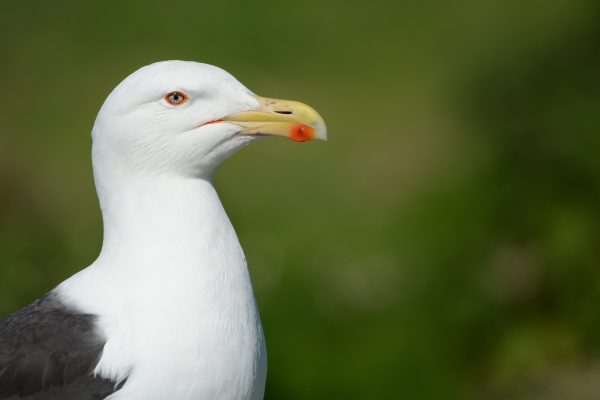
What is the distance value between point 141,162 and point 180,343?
1.29ft

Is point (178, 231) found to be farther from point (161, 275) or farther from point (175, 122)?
point (175, 122)

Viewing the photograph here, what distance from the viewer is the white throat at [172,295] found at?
79.7 inches

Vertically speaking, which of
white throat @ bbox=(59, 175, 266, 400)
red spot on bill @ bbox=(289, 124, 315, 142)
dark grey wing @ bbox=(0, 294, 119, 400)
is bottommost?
dark grey wing @ bbox=(0, 294, 119, 400)

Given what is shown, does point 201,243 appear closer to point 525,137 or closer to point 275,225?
point 525,137

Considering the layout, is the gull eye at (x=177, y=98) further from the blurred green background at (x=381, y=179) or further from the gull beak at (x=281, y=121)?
the blurred green background at (x=381, y=179)

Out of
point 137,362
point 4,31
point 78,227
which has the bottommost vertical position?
point 78,227

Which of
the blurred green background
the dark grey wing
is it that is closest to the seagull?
the dark grey wing

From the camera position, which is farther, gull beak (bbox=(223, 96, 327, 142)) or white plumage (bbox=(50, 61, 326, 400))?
gull beak (bbox=(223, 96, 327, 142))

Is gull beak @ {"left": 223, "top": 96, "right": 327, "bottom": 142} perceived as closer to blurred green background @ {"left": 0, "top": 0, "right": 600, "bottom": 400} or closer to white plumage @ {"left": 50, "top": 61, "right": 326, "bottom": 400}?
white plumage @ {"left": 50, "top": 61, "right": 326, "bottom": 400}

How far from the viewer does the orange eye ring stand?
2119 millimetres

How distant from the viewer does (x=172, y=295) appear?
2.07m

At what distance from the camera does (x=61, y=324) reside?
2.11 m

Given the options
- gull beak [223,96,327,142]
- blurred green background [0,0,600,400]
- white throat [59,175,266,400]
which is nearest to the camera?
white throat [59,175,266,400]

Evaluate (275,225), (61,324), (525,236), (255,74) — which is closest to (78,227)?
(275,225)
